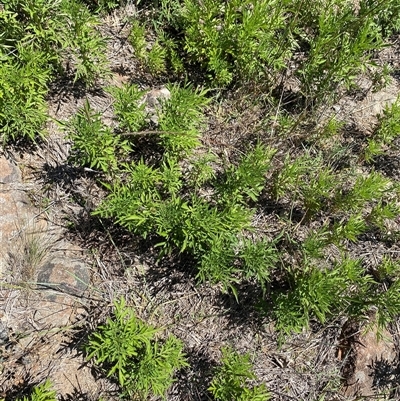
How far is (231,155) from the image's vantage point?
3973mm

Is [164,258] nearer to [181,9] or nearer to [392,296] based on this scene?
[392,296]

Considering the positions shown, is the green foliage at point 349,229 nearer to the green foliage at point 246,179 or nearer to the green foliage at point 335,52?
the green foliage at point 246,179

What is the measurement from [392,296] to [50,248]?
8.23 feet

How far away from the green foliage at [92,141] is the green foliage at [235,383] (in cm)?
161

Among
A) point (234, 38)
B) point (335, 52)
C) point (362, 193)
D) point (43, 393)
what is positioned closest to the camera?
point (43, 393)

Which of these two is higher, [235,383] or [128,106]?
[128,106]

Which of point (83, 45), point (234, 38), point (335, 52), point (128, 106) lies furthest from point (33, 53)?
point (335, 52)

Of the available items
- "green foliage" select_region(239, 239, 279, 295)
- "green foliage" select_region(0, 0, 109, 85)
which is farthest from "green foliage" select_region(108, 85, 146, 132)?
"green foliage" select_region(239, 239, 279, 295)

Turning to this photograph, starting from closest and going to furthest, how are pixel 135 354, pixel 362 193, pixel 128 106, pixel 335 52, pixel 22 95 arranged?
pixel 135 354
pixel 22 95
pixel 128 106
pixel 362 193
pixel 335 52

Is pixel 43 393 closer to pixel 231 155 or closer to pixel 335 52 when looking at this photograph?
pixel 231 155

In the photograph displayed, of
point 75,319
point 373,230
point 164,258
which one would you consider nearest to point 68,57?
point 164,258

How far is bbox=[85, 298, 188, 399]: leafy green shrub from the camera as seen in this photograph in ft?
9.81

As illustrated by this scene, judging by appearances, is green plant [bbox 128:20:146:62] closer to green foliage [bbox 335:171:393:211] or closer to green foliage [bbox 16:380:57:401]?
green foliage [bbox 335:171:393:211]

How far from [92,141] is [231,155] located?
132 centimetres
